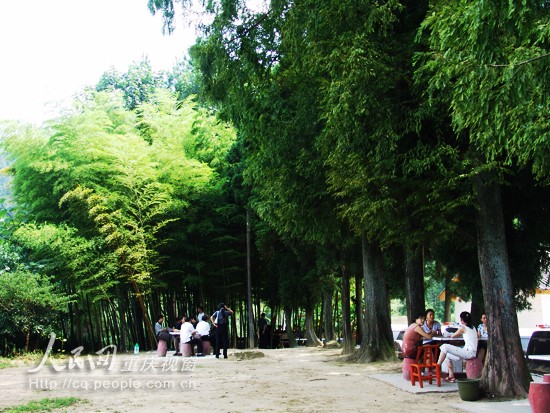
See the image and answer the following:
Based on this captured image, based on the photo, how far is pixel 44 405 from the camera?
8062 millimetres

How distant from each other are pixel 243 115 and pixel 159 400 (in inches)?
252

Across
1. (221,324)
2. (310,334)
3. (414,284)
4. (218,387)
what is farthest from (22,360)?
(310,334)

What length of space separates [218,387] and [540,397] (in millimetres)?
5237

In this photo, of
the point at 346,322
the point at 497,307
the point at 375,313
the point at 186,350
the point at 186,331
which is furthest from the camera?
the point at 346,322

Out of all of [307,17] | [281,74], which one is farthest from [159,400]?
[281,74]

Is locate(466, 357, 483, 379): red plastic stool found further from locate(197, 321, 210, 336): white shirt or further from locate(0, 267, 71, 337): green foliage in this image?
locate(0, 267, 71, 337): green foliage

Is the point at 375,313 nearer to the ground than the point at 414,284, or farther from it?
nearer to the ground

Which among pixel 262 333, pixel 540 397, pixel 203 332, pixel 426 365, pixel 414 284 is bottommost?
pixel 540 397

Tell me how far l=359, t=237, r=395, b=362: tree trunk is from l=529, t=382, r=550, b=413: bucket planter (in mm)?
7887

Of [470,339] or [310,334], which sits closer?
[470,339]

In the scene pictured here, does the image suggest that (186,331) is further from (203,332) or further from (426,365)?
(426,365)

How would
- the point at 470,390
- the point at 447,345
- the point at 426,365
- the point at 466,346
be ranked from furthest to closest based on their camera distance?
the point at 426,365 < the point at 466,346 < the point at 447,345 < the point at 470,390

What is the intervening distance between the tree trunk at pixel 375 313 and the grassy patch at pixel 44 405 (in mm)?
7433

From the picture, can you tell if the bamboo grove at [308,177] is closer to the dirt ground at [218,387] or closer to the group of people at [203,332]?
the dirt ground at [218,387]
